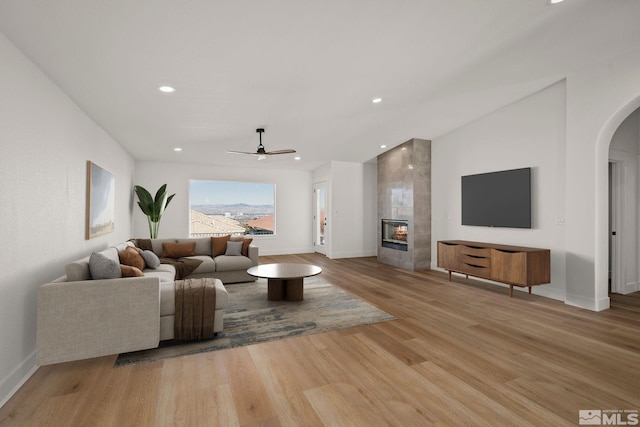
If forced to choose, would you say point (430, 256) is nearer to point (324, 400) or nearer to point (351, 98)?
point (351, 98)

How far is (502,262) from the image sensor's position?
4.38 metres

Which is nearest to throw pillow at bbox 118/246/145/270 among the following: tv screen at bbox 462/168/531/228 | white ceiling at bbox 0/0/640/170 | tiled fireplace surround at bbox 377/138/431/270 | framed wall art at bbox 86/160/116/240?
framed wall art at bbox 86/160/116/240

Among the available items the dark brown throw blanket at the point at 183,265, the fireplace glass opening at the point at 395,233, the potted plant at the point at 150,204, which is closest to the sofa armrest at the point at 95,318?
the dark brown throw blanket at the point at 183,265

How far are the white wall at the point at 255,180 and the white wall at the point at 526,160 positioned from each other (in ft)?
13.5

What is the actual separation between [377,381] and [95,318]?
7.37ft

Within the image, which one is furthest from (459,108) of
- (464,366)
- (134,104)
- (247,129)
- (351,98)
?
(134,104)

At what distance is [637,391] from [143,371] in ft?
11.3

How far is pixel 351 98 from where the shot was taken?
414 centimetres

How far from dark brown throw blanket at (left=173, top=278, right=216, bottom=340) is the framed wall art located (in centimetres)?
181

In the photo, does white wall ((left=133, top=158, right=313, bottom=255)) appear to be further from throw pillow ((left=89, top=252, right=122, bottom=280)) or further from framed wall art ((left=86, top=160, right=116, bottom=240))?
throw pillow ((left=89, top=252, right=122, bottom=280))

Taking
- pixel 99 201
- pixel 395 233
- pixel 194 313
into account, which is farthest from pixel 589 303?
pixel 99 201

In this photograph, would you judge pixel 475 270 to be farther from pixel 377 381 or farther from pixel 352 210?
pixel 352 210

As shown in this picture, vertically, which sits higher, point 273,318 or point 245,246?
point 245,246

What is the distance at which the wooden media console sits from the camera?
162 inches
